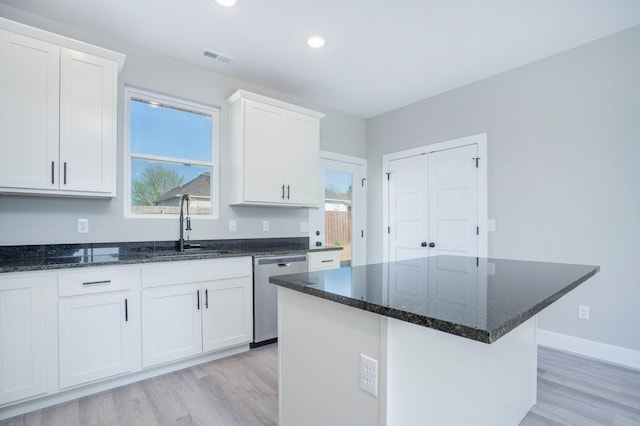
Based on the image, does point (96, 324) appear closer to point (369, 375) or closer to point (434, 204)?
point (369, 375)

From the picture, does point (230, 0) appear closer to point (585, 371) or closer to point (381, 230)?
point (381, 230)

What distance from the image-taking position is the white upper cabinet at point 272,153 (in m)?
3.11

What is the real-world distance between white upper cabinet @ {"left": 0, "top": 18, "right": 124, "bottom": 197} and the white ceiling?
1.27 feet

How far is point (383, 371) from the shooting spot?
999 mm

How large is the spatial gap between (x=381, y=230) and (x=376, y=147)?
1174 mm

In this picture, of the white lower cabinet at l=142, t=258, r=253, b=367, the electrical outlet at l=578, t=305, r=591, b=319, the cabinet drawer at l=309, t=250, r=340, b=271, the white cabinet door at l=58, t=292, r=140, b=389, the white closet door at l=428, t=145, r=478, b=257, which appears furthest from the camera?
the white closet door at l=428, t=145, r=478, b=257

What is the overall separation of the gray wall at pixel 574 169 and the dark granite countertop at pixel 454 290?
1416 millimetres

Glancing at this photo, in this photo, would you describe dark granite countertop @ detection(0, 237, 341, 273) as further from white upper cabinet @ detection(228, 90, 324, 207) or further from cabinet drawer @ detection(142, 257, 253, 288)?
white upper cabinet @ detection(228, 90, 324, 207)

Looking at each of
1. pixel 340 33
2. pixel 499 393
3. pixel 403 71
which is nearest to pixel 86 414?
pixel 499 393

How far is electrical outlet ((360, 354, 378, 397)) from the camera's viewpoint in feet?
3.36

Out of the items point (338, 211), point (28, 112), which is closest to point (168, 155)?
point (28, 112)

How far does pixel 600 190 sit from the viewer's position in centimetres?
270

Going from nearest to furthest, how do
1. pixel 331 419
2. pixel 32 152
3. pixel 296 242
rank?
1. pixel 331 419
2. pixel 32 152
3. pixel 296 242

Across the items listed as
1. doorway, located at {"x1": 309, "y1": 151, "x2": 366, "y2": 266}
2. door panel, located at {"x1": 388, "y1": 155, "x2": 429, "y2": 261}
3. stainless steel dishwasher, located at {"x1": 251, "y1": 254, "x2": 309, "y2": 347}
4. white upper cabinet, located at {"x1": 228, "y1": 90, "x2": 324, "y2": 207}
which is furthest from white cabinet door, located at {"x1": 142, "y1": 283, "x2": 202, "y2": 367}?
door panel, located at {"x1": 388, "y1": 155, "x2": 429, "y2": 261}
